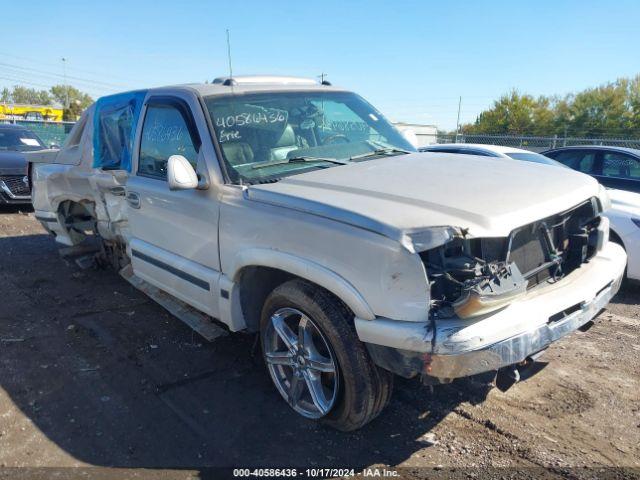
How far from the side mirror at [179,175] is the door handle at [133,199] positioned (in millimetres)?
1139

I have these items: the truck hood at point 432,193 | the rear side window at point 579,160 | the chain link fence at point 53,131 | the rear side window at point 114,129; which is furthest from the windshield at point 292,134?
the chain link fence at point 53,131

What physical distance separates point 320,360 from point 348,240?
2.73ft

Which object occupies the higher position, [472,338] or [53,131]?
[53,131]

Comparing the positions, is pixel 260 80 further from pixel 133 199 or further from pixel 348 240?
pixel 348 240

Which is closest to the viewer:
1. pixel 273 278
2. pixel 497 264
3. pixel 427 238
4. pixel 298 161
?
pixel 427 238

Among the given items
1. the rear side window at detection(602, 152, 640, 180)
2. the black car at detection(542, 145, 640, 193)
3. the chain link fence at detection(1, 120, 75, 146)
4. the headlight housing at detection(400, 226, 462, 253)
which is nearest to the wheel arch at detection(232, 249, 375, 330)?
the headlight housing at detection(400, 226, 462, 253)

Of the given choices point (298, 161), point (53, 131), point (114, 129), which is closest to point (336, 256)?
point (298, 161)

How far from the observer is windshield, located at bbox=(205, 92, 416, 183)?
3404mm

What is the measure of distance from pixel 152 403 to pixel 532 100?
155ft

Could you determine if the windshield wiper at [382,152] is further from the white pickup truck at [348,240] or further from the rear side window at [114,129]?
the rear side window at [114,129]

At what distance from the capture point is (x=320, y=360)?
114 inches

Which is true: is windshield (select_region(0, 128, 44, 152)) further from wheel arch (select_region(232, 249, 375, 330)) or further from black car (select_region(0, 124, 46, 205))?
wheel arch (select_region(232, 249, 375, 330))

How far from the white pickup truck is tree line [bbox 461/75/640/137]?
3537 cm

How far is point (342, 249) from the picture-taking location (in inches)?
98.6
